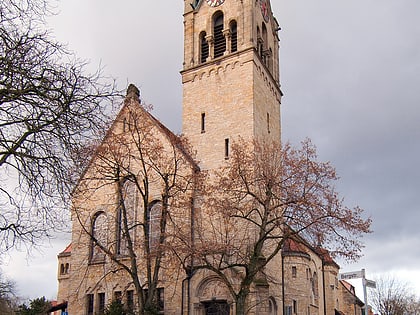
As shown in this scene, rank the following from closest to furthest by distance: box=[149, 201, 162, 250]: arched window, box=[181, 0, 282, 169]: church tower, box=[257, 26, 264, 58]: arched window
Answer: box=[149, 201, 162, 250]: arched window, box=[181, 0, 282, 169]: church tower, box=[257, 26, 264, 58]: arched window

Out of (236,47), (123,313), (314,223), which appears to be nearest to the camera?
(314,223)

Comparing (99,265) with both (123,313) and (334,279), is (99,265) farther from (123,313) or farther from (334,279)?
(334,279)

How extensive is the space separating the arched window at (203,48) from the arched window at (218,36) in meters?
0.70

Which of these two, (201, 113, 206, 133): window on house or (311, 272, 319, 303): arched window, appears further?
(311, 272, 319, 303): arched window

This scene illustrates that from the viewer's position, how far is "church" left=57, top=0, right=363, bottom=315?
86.2 feet

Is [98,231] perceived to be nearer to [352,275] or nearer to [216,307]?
[216,307]

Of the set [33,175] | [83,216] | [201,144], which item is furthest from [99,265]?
[33,175]

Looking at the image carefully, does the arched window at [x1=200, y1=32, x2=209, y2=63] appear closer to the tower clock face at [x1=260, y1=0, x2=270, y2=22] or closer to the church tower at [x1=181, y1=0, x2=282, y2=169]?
the church tower at [x1=181, y1=0, x2=282, y2=169]

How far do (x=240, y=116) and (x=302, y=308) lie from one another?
45.2 ft

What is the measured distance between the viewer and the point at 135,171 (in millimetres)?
30844

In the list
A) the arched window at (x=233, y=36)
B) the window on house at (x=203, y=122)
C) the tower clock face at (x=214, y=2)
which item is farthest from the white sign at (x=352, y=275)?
the tower clock face at (x=214, y=2)

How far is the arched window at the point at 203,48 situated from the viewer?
3481cm

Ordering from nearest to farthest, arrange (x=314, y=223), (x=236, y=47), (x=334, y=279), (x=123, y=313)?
(x=314, y=223), (x=123, y=313), (x=236, y=47), (x=334, y=279)

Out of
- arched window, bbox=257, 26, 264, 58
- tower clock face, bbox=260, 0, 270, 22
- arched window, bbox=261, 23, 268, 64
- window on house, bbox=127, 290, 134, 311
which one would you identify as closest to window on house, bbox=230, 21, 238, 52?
arched window, bbox=257, 26, 264, 58
